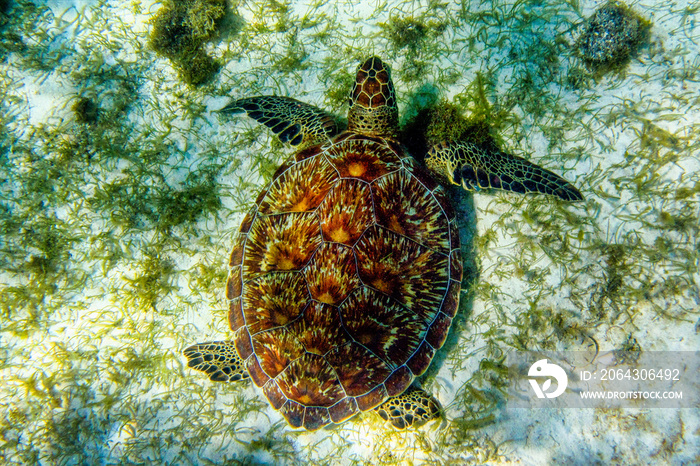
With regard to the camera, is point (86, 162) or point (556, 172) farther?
point (86, 162)

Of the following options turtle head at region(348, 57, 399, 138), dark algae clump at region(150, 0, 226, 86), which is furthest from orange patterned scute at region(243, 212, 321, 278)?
dark algae clump at region(150, 0, 226, 86)

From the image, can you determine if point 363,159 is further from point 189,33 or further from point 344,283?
point 189,33

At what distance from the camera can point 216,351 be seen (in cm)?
245

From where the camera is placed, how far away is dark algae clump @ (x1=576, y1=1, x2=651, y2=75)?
7.50 ft

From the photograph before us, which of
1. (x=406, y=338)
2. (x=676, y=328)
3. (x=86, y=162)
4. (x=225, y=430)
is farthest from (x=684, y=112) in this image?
(x=86, y=162)

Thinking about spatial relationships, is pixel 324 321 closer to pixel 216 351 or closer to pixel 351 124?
pixel 216 351

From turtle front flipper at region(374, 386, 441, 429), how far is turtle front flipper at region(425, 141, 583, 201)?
157 centimetres

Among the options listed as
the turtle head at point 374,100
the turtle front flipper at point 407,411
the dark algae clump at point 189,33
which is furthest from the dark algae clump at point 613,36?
the dark algae clump at point 189,33

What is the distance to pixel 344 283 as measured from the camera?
1816mm

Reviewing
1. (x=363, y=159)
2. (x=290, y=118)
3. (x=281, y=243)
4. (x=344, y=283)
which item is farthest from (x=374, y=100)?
(x=344, y=283)

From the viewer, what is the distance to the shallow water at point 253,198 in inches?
88.9

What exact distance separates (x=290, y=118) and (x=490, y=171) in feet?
5.34

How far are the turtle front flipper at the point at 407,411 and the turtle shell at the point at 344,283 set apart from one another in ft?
1.05

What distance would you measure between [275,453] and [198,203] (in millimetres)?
2187
